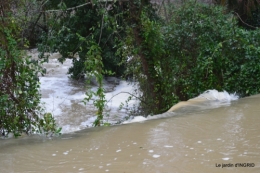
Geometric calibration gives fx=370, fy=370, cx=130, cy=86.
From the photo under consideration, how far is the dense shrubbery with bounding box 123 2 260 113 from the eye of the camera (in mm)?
9547

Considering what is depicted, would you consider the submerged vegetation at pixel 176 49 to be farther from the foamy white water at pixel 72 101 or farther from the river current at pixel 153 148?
the river current at pixel 153 148

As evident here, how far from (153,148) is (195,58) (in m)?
6.04

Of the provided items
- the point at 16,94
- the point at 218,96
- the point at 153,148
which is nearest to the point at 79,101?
the point at 218,96

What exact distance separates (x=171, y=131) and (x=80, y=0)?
9598mm

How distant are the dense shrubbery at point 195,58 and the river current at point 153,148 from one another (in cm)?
290

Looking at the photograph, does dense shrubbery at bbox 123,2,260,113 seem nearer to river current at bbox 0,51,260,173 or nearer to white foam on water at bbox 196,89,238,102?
white foam on water at bbox 196,89,238,102

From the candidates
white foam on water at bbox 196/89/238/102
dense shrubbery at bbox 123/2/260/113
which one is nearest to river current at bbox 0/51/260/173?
white foam on water at bbox 196/89/238/102

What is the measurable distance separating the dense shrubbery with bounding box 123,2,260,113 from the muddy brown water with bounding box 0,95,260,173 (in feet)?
9.91

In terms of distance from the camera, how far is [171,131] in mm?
5730

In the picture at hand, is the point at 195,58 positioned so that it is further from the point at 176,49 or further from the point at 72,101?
the point at 72,101

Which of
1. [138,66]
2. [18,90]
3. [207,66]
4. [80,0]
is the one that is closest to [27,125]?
[18,90]

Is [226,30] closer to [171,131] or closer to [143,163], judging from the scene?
[171,131]

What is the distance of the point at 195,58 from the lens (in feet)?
34.2

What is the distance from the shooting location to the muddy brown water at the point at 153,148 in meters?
4.11
